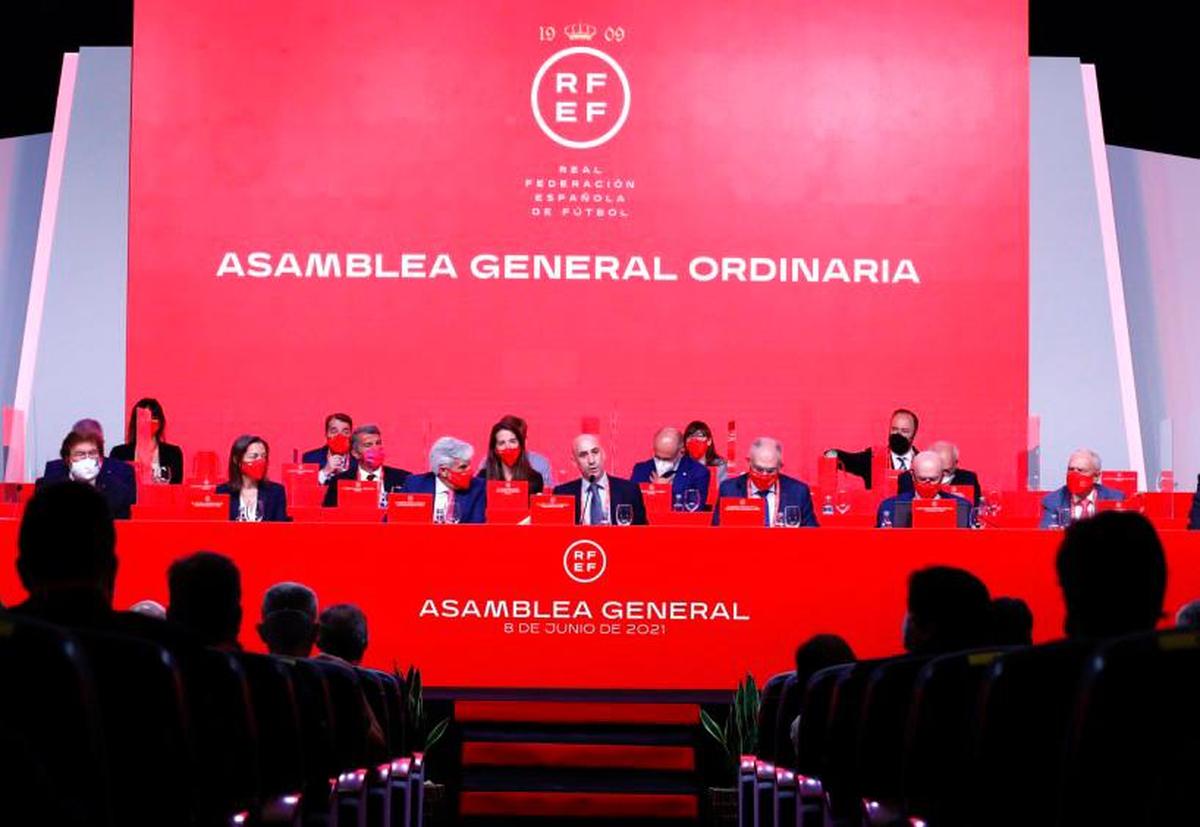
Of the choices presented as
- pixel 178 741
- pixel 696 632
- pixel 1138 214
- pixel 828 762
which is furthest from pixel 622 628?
pixel 1138 214

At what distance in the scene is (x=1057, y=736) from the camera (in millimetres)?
1882

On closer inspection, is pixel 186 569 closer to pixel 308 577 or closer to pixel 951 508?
pixel 308 577

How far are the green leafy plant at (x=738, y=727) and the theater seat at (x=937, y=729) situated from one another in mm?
3224

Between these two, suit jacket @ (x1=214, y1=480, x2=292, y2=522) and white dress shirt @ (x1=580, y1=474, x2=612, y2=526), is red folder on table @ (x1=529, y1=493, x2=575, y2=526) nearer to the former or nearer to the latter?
white dress shirt @ (x1=580, y1=474, x2=612, y2=526)

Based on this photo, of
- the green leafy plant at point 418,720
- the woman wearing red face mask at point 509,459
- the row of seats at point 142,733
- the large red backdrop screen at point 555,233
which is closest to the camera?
the row of seats at point 142,733

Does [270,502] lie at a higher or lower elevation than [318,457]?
lower

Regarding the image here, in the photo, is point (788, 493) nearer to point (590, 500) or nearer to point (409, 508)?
point (590, 500)

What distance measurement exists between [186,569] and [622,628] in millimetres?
3155

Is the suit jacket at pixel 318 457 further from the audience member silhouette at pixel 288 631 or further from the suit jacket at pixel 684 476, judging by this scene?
the audience member silhouette at pixel 288 631

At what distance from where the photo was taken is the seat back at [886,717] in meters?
2.79

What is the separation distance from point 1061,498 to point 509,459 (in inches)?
87.8

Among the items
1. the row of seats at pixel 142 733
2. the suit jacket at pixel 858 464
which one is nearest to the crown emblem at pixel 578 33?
the suit jacket at pixel 858 464

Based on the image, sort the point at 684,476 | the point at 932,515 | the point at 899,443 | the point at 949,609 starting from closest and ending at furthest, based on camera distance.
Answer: the point at 949,609
the point at 932,515
the point at 684,476
the point at 899,443

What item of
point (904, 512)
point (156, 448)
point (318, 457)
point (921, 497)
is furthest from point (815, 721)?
point (318, 457)
